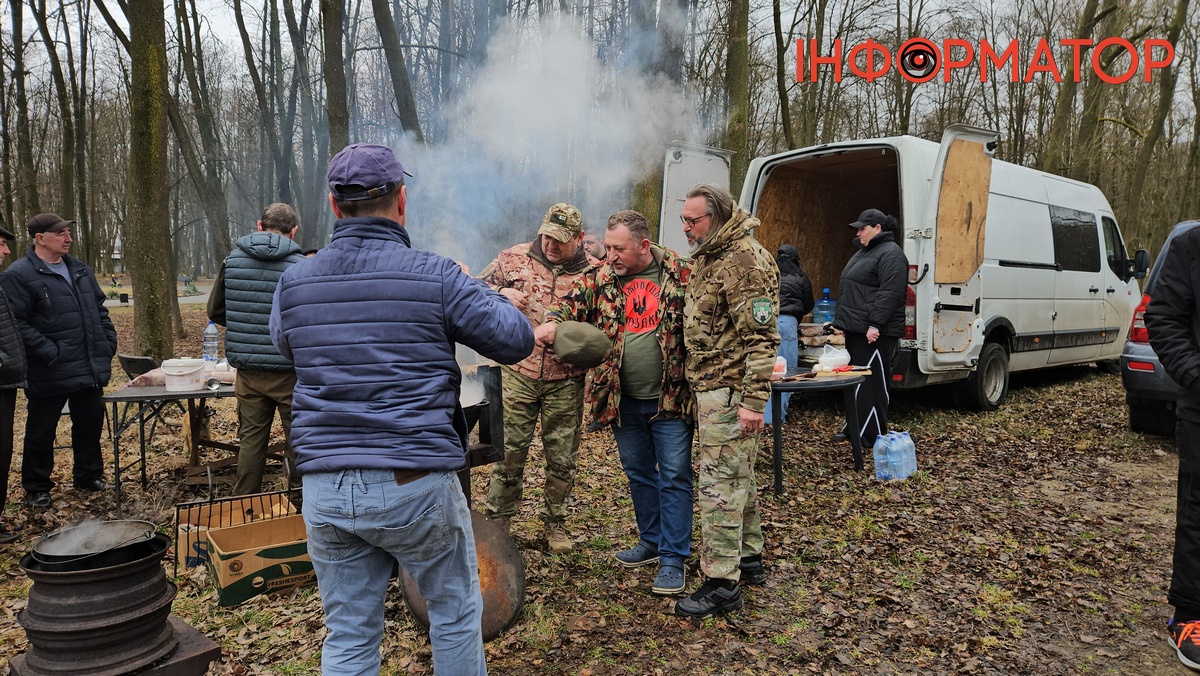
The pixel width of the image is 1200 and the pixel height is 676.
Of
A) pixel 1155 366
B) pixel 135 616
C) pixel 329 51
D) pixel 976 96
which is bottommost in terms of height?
pixel 135 616

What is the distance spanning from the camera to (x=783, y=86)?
14430mm

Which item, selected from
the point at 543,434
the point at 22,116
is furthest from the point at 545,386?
the point at 22,116

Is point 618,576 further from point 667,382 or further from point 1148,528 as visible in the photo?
point 1148,528

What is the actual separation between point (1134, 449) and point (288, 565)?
7.12 metres

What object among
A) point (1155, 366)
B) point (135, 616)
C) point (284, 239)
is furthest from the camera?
point (1155, 366)

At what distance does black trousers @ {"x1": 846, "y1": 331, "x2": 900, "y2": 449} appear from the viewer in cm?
612

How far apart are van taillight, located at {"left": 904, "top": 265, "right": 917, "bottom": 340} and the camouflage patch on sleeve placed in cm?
358

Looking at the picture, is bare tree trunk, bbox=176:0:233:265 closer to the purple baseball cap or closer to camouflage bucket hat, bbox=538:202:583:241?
camouflage bucket hat, bbox=538:202:583:241

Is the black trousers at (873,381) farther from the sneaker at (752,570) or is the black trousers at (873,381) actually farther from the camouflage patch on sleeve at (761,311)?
the camouflage patch on sleeve at (761,311)

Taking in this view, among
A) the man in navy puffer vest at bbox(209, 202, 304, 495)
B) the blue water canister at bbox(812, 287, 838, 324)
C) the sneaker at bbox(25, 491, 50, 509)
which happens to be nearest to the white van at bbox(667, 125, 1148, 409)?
the blue water canister at bbox(812, 287, 838, 324)

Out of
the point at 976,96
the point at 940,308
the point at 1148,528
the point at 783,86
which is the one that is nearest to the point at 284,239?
the point at 940,308

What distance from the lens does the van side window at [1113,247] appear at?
9.30m

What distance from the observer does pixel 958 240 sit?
657cm

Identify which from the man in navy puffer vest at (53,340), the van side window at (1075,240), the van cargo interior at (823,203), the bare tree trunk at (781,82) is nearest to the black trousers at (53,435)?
the man in navy puffer vest at (53,340)
